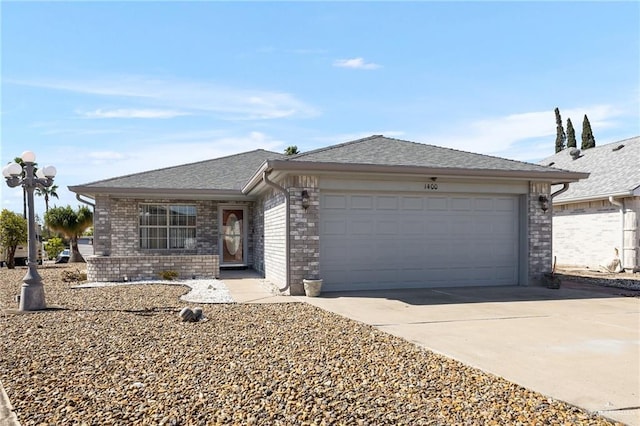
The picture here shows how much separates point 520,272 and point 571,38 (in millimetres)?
5619

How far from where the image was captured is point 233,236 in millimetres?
17078

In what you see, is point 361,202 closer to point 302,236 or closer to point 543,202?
point 302,236

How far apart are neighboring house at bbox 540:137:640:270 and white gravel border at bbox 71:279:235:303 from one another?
12572mm

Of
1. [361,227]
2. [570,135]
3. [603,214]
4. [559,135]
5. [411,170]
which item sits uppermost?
[559,135]

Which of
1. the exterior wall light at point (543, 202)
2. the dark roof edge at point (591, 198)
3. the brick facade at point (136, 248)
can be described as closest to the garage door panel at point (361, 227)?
the exterior wall light at point (543, 202)

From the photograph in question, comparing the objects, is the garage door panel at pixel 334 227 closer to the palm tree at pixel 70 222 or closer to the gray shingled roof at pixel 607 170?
the gray shingled roof at pixel 607 170

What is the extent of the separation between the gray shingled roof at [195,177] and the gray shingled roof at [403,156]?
199 inches

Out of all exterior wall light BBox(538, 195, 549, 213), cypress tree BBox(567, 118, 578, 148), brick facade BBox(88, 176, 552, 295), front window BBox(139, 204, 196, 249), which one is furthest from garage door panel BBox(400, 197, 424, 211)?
cypress tree BBox(567, 118, 578, 148)

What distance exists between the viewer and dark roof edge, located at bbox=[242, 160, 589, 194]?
32.3 feet

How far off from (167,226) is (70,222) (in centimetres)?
1064

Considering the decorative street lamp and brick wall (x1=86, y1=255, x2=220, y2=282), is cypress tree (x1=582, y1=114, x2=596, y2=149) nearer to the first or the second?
brick wall (x1=86, y1=255, x2=220, y2=282)

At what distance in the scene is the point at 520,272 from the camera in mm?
12047

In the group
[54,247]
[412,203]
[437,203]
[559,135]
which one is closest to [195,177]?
[412,203]

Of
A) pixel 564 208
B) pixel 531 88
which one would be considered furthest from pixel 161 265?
pixel 564 208
